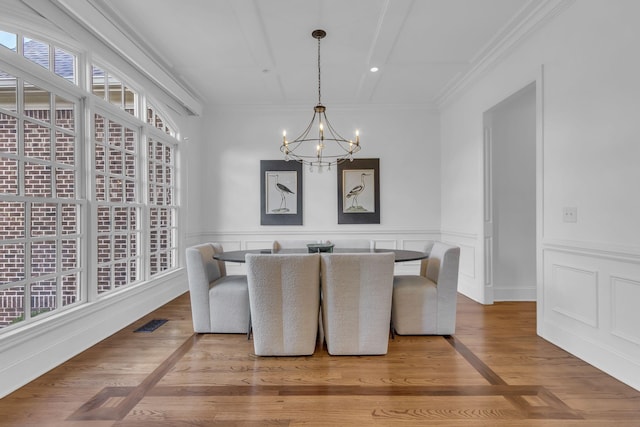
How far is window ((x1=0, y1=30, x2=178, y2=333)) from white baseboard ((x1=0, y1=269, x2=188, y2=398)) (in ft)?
0.34

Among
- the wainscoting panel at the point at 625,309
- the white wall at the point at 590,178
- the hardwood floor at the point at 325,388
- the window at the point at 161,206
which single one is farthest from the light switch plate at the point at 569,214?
the window at the point at 161,206

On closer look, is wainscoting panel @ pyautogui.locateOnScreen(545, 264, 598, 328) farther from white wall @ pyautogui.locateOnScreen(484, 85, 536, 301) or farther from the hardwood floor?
white wall @ pyautogui.locateOnScreen(484, 85, 536, 301)

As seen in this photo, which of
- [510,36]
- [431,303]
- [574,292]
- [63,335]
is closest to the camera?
[63,335]

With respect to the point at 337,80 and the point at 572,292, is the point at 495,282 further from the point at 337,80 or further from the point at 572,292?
the point at 337,80

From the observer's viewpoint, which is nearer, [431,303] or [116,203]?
[431,303]

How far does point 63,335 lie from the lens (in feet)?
Answer: 8.36

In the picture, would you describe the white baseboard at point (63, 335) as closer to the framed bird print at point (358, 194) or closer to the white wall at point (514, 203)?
the framed bird print at point (358, 194)

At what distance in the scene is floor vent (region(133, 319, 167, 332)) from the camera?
330 cm

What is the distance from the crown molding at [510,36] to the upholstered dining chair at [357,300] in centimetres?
231

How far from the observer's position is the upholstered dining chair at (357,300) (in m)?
2.57

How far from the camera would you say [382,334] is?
2650 millimetres

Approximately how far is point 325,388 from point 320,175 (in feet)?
12.0

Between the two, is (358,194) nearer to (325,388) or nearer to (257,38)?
(257,38)

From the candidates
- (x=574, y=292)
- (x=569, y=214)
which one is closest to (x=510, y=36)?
(x=569, y=214)
